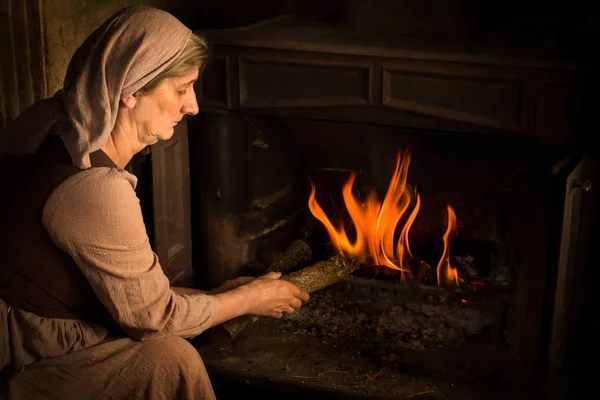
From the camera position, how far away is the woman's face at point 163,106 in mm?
2408

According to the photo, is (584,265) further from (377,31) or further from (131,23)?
(131,23)

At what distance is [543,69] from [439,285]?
0.98m

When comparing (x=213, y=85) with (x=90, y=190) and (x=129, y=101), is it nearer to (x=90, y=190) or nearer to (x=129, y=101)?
(x=129, y=101)

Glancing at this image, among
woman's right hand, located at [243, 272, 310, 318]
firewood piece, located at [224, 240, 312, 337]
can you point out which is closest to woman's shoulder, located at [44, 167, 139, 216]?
woman's right hand, located at [243, 272, 310, 318]

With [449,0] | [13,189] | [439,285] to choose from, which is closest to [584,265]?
[439,285]

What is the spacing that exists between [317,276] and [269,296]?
2.80 feet

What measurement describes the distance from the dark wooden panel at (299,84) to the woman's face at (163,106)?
0.72 metres

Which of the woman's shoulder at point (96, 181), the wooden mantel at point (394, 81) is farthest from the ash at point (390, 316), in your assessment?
the woman's shoulder at point (96, 181)

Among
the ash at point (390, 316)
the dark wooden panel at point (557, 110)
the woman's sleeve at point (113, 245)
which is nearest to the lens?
the woman's sleeve at point (113, 245)

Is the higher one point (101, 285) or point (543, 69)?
point (543, 69)

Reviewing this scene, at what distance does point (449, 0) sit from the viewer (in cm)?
315

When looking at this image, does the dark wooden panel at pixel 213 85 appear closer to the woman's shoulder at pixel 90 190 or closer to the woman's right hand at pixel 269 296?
the woman's right hand at pixel 269 296

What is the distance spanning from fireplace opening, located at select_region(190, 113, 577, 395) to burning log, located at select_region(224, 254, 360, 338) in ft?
0.17

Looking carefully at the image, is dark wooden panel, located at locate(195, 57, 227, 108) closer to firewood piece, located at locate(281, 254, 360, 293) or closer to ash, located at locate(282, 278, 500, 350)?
firewood piece, located at locate(281, 254, 360, 293)
